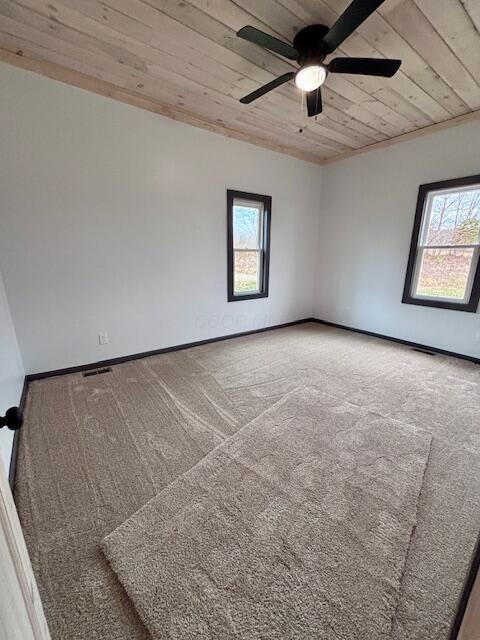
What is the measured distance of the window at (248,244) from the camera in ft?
11.5

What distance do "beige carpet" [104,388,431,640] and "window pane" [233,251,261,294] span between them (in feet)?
7.86

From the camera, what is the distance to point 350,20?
1.37 metres

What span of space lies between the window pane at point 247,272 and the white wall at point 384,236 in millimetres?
1297

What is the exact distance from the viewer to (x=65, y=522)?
124 centimetres

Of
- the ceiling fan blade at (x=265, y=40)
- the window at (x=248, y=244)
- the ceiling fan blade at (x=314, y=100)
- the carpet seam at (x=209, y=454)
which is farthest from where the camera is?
the window at (x=248, y=244)

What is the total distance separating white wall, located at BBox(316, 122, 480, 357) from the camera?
3.03 metres

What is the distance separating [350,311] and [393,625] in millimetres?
3721

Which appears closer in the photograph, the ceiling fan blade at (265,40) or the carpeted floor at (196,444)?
the carpeted floor at (196,444)

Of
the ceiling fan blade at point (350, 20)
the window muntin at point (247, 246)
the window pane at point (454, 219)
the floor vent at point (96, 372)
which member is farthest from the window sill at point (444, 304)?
the floor vent at point (96, 372)

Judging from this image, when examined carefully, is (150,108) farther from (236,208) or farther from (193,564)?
(193,564)

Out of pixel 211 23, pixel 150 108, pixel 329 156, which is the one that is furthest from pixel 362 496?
pixel 329 156

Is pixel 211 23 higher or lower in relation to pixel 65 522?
higher

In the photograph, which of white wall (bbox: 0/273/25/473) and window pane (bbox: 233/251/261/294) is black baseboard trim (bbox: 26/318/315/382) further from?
window pane (bbox: 233/251/261/294)

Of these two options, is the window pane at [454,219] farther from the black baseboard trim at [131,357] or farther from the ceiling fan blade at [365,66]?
the black baseboard trim at [131,357]
